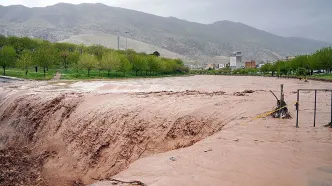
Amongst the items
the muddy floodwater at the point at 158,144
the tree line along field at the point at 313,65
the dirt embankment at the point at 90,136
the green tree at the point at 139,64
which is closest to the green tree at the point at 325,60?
the tree line along field at the point at 313,65

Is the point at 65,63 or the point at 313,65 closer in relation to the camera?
the point at 313,65

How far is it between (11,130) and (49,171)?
769cm

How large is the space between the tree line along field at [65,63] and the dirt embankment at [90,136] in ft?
158

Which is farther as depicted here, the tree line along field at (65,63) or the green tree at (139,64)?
the green tree at (139,64)

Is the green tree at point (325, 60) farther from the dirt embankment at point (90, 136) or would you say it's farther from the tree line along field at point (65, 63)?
the dirt embankment at point (90, 136)

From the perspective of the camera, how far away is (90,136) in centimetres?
1623

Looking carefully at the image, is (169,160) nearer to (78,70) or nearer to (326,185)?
(326,185)

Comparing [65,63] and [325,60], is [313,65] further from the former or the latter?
[65,63]

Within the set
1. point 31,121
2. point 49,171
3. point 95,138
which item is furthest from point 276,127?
point 31,121

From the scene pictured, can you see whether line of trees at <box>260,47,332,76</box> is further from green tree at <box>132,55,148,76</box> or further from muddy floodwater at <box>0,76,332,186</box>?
muddy floodwater at <box>0,76,332,186</box>

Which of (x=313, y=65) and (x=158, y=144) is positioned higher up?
(x=313, y=65)

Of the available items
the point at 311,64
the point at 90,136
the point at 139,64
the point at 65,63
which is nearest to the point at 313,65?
the point at 311,64

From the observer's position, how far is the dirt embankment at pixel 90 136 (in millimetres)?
13742

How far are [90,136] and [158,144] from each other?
4.59 m
